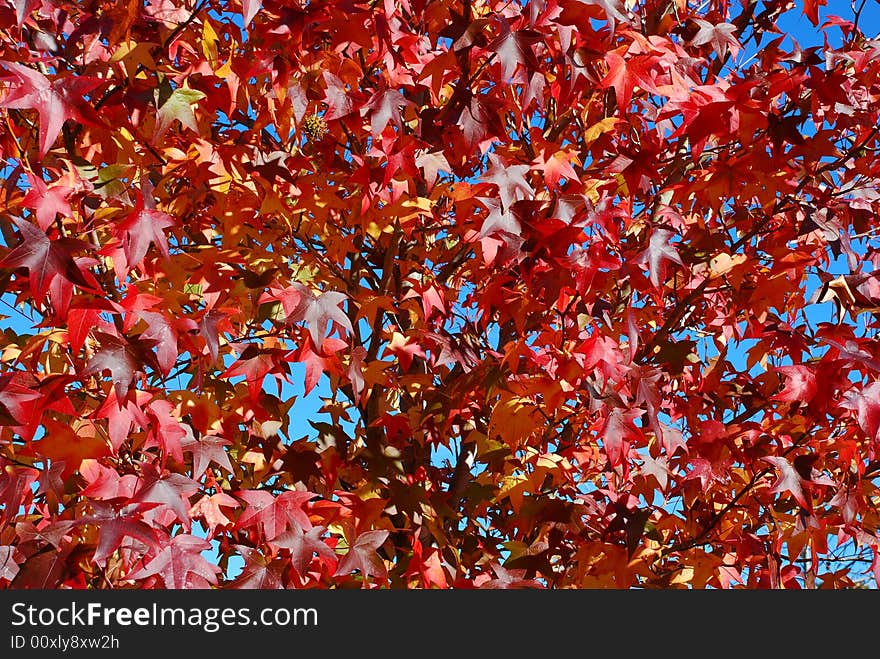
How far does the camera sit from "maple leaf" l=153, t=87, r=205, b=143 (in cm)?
256

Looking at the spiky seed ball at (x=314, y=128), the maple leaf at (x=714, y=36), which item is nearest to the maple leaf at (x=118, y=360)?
the spiky seed ball at (x=314, y=128)

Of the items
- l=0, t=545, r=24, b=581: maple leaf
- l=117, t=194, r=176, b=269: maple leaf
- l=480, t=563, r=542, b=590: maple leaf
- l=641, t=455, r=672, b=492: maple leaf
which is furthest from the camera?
l=641, t=455, r=672, b=492: maple leaf

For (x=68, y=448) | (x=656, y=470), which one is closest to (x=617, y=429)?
(x=656, y=470)

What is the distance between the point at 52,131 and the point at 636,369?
1.82 m

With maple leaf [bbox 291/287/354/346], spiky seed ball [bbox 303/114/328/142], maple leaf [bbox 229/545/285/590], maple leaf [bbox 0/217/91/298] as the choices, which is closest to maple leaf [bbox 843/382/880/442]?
maple leaf [bbox 291/287/354/346]

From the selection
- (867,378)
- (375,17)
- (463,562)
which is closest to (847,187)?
(867,378)

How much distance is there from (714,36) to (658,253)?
1324 millimetres

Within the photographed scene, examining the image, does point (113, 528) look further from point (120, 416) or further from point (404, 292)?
point (404, 292)

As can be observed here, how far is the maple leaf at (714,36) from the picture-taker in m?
3.45

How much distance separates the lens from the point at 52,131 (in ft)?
6.94

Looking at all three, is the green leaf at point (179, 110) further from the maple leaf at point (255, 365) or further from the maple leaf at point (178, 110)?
the maple leaf at point (255, 365)

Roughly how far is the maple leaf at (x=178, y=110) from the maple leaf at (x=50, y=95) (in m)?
0.42

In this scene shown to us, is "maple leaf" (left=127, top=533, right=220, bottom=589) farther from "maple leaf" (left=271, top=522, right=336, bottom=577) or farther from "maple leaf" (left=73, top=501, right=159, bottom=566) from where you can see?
"maple leaf" (left=271, top=522, right=336, bottom=577)

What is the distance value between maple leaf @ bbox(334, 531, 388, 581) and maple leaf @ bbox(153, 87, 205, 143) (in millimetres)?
1336
